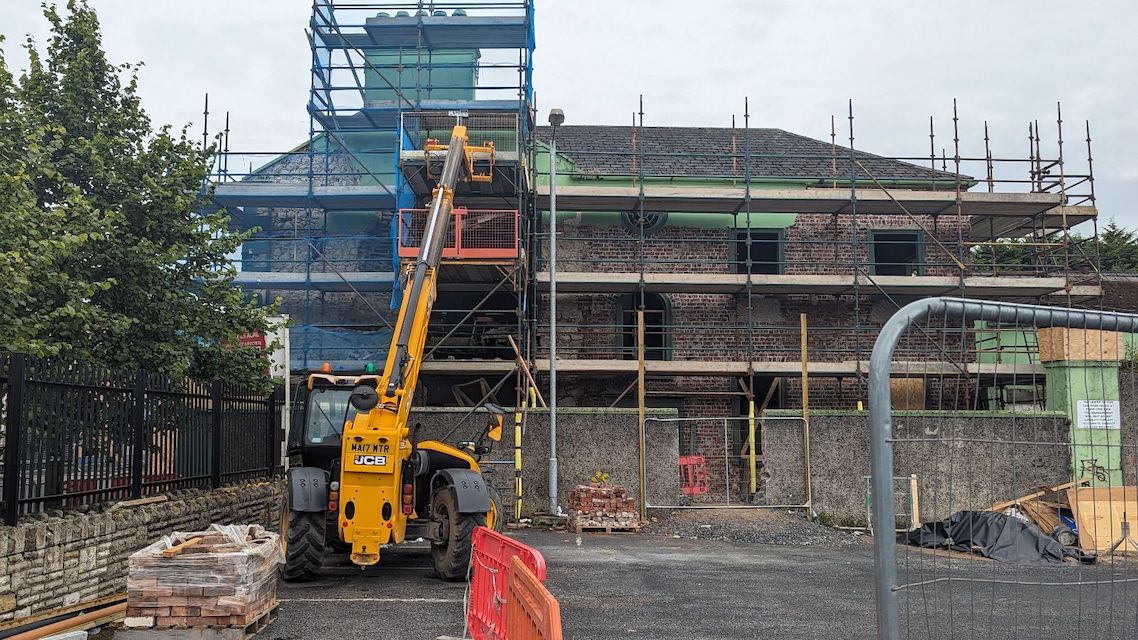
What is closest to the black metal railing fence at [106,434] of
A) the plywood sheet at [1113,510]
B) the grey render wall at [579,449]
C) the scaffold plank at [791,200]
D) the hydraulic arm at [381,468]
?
the hydraulic arm at [381,468]

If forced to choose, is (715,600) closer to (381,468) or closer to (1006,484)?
(381,468)

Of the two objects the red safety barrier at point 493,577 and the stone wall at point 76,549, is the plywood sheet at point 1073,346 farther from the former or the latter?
the stone wall at point 76,549

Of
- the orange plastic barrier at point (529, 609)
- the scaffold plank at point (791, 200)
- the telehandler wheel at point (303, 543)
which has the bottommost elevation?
the telehandler wheel at point (303, 543)

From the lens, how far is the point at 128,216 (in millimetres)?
14055

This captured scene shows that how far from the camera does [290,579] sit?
1167 centimetres

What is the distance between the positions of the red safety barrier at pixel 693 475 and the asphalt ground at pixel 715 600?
588cm

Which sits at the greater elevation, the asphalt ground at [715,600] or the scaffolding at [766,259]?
the scaffolding at [766,259]

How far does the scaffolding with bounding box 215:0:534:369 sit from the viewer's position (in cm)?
2291

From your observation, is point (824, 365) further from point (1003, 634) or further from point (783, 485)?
point (1003, 634)

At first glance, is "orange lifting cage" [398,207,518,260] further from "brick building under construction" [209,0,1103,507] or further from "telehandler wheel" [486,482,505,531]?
"telehandler wheel" [486,482,505,531]

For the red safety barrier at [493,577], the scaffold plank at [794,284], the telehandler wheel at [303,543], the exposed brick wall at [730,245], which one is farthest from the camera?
the exposed brick wall at [730,245]

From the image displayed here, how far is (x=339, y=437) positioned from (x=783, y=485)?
1007cm

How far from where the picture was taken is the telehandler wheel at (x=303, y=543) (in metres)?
11.4

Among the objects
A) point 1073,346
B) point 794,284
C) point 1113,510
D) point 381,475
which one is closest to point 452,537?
point 381,475
